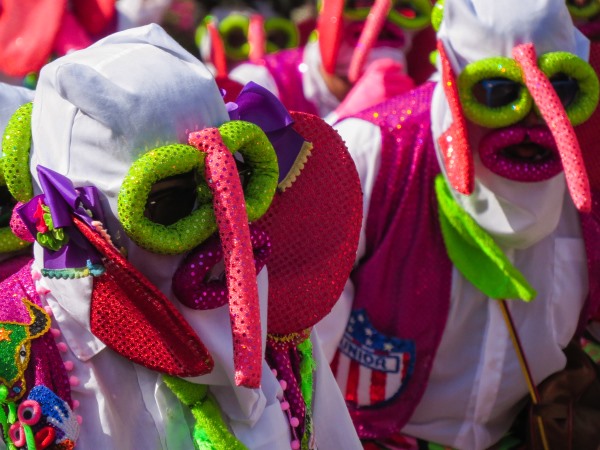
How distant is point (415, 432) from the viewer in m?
2.51

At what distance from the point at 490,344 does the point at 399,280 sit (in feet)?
0.78

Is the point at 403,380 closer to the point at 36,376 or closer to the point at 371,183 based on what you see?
the point at 371,183

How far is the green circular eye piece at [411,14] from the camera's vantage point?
147 inches

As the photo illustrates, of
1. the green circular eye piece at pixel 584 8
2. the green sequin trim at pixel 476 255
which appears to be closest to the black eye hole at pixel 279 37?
the green circular eye piece at pixel 584 8

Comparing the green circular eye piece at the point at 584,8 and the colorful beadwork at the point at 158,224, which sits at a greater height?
the colorful beadwork at the point at 158,224

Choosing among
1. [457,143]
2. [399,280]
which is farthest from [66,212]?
[399,280]

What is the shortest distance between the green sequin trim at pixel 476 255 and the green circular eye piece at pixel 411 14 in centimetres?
144

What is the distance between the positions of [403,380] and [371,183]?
43cm

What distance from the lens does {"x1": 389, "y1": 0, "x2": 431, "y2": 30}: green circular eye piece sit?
12.2 feet

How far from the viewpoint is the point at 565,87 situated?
2.26 meters

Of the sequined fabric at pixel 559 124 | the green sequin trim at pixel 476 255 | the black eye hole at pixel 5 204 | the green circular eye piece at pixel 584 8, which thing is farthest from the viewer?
the green circular eye piece at pixel 584 8

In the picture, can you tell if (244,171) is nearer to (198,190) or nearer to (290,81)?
(198,190)

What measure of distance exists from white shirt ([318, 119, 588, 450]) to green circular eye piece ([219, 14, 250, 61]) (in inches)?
78.0

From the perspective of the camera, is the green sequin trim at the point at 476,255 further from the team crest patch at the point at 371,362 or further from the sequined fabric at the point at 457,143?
the team crest patch at the point at 371,362
